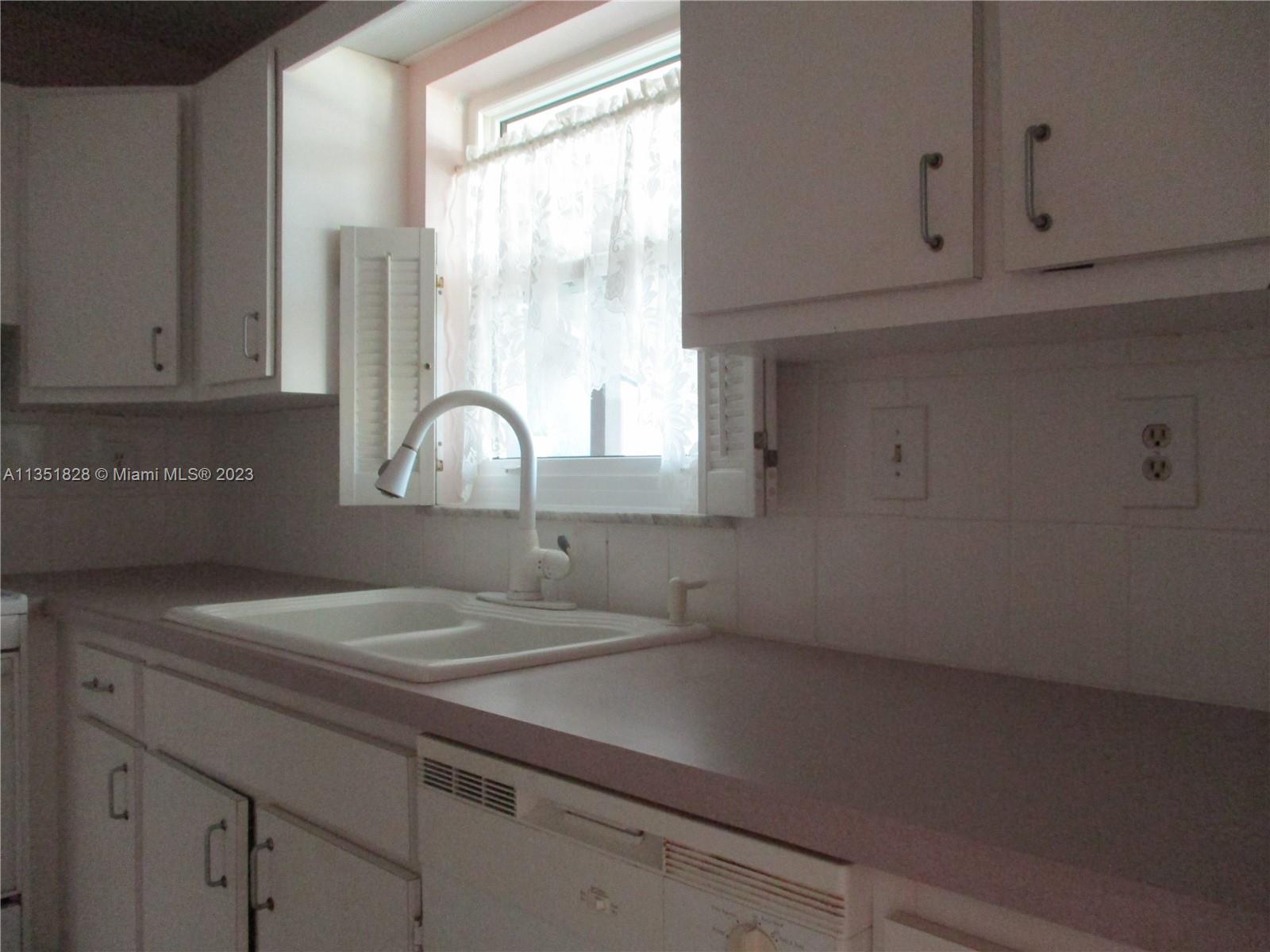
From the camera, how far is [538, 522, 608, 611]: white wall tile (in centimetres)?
177

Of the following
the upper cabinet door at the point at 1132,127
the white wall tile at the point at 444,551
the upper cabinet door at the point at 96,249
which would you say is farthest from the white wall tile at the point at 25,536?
the upper cabinet door at the point at 1132,127

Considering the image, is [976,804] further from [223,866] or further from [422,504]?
[422,504]

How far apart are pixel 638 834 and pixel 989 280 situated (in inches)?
25.5

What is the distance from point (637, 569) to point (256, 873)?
778 millimetres

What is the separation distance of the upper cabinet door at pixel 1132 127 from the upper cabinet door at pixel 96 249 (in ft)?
6.59

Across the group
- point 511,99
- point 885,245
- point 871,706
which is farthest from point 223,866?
point 511,99

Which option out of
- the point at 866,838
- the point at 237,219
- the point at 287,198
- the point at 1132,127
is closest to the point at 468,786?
the point at 866,838

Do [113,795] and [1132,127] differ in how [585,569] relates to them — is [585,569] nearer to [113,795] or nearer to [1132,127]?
[113,795]

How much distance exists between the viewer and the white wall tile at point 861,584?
133cm

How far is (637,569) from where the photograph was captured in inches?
67.1

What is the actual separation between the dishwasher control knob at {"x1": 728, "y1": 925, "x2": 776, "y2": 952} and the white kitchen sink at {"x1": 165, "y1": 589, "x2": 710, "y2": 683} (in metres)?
0.52

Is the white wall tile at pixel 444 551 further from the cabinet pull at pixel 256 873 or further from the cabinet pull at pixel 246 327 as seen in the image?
the cabinet pull at pixel 256 873

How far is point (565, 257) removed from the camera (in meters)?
1.95

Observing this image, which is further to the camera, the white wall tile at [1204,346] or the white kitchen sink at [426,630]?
the white kitchen sink at [426,630]
